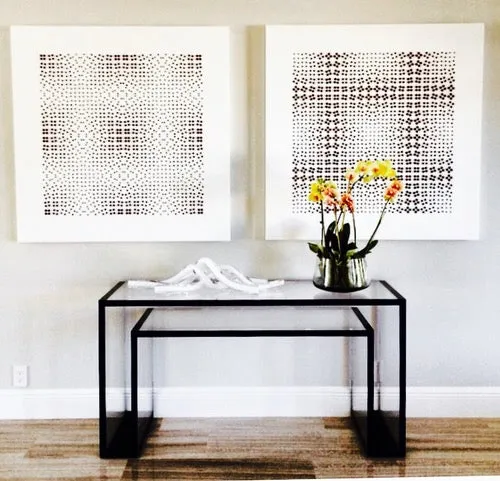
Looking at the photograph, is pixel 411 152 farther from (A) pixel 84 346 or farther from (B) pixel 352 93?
(A) pixel 84 346

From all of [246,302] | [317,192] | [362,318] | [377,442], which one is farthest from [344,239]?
[377,442]

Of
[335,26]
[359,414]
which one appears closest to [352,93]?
[335,26]

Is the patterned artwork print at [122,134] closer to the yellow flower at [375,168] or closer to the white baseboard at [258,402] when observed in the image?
the yellow flower at [375,168]

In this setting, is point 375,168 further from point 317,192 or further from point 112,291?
point 112,291

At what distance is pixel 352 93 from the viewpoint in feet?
9.87

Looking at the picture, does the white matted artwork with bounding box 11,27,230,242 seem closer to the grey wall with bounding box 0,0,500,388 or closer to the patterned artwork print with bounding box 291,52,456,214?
the grey wall with bounding box 0,0,500,388

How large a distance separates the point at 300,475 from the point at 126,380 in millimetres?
1034

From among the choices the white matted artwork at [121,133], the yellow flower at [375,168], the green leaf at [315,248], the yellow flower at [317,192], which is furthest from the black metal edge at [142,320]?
the yellow flower at [375,168]

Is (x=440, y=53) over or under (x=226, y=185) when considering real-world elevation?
over

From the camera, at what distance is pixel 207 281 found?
2863mm

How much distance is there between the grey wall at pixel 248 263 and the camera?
3.01 metres

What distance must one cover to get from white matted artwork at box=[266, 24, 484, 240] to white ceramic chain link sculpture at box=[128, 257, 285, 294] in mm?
292

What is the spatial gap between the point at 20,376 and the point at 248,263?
1237 millimetres

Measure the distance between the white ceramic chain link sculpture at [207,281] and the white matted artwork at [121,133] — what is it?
218 millimetres
